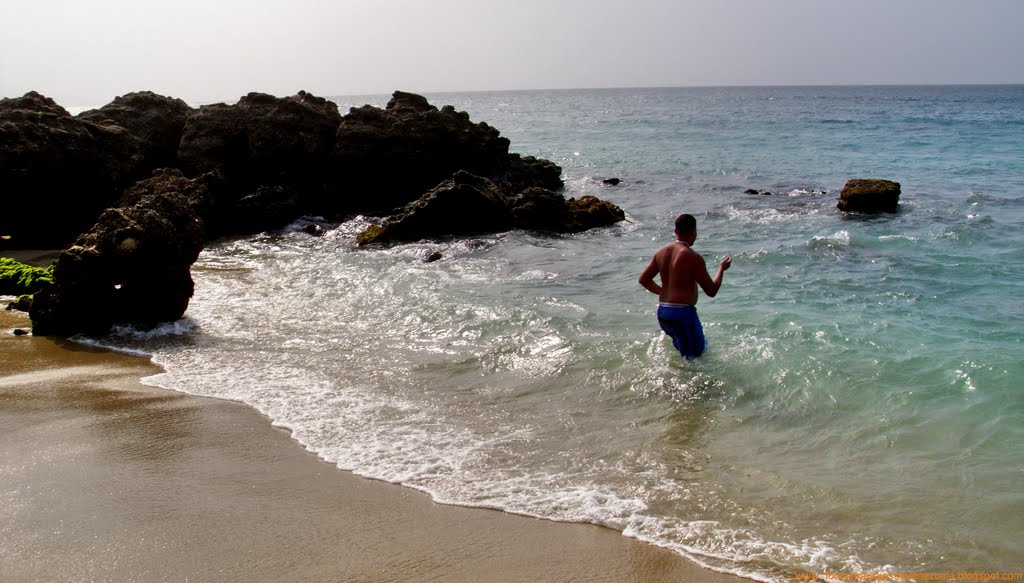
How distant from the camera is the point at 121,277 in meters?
9.70

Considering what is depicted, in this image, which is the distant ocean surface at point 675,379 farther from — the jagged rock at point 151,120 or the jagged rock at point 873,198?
the jagged rock at point 151,120

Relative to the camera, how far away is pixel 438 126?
21.0m

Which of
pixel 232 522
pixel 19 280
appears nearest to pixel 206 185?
pixel 19 280

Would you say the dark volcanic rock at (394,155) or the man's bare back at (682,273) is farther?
the dark volcanic rock at (394,155)

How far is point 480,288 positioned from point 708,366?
498 cm

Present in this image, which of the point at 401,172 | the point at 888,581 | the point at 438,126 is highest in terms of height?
the point at 438,126

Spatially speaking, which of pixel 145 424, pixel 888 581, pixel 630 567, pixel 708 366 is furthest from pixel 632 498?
pixel 145 424

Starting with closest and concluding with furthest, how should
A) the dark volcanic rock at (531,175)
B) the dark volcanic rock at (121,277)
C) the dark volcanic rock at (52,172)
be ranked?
the dark volcanic rock at (121,277) → the dark volcanic rock at (52,172) → the dark volcanic rock at (531,175)

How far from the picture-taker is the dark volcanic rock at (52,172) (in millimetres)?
15141

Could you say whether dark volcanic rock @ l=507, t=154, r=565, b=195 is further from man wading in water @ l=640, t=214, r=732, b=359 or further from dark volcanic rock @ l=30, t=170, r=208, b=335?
man wading in water @ l=640, t=214, r=732, b=359

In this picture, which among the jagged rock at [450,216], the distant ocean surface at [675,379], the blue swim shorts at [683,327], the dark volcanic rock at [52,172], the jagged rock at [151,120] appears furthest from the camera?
the jagged rock at [151,120]

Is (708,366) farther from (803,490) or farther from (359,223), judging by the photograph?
(359,223)

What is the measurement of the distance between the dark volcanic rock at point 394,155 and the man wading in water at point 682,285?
1376 centimetres

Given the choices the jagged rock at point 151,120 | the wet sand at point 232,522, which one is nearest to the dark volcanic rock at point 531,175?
the jagged rock at point 151,120
